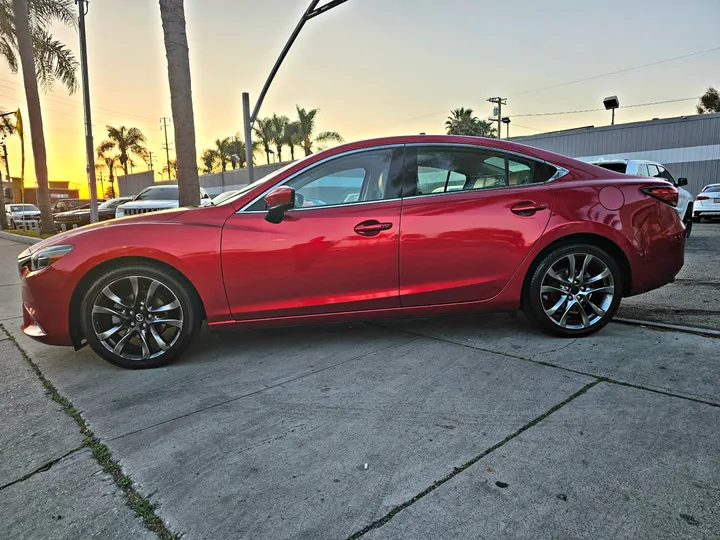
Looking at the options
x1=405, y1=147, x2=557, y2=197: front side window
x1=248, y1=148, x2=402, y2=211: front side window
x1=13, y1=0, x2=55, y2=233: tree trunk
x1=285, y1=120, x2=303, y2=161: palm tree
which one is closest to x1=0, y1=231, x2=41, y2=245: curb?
x1=13, y1=0, x2=55, y2=233: tree trunk

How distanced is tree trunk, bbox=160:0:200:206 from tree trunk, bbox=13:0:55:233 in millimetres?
13342

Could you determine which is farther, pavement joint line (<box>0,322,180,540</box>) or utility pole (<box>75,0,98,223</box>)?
utility pole (<box>75,0,98,223</box>)

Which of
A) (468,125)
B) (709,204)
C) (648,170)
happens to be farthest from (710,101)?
(648,170)

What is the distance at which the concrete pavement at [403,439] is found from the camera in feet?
5.92

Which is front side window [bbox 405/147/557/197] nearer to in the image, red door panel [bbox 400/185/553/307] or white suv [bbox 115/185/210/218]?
red door panel [bbox 400/185/553/307]

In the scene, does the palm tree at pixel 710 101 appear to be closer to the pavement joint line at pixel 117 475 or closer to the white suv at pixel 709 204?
the white suv at pixel 709 204

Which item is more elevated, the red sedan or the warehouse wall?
the warehouse wall

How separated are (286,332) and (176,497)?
2.25 metres

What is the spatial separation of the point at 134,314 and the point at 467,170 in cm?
261

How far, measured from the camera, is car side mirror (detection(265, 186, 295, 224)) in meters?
3.30

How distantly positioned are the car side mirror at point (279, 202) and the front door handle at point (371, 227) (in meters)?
0.50

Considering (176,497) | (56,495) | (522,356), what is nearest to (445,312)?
(522,356)

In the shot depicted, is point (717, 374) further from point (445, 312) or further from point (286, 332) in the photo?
point (286, 332)

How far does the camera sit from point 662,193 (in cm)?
375
